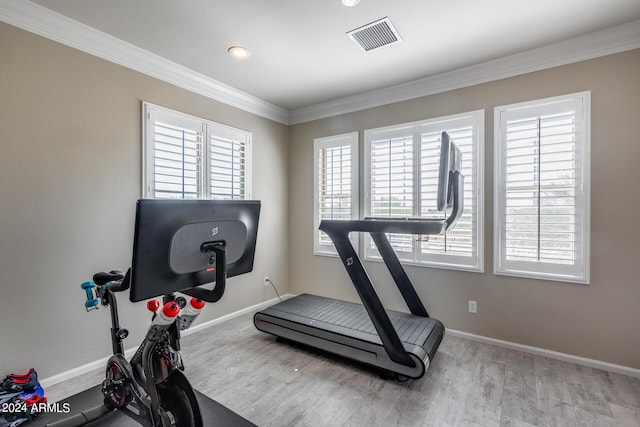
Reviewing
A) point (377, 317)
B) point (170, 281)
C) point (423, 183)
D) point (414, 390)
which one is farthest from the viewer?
point (423, 183)

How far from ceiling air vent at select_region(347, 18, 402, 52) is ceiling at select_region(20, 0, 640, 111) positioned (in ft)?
0.17

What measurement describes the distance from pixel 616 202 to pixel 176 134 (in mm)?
4068

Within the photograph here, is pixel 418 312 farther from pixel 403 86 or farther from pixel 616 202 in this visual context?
pixel 403 86

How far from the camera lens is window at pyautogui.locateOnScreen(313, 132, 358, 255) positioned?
393 cm

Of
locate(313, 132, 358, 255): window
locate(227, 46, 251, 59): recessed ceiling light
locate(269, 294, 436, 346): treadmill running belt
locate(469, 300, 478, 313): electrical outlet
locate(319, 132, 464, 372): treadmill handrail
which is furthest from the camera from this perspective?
locate(313, 132, 358, 255): window

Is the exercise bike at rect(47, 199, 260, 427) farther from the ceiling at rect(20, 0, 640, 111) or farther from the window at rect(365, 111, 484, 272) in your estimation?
the window at rect(365, 111, 484, 272)

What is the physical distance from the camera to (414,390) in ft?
7.35

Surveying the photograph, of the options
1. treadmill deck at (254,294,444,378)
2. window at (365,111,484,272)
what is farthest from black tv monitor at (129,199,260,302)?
window at (365,111,484,272)

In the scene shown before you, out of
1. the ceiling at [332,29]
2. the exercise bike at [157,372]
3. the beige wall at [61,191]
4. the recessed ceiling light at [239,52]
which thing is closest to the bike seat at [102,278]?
the exercise bike at [157,372]

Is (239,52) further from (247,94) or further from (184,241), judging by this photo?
(184,241)

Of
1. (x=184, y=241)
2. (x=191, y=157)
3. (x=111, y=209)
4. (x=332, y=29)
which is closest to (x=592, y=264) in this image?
(x=332, y=29)

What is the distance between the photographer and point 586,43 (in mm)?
2539

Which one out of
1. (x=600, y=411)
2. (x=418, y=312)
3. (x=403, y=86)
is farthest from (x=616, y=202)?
(x=403, y=86)

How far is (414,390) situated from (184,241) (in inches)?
79.5
